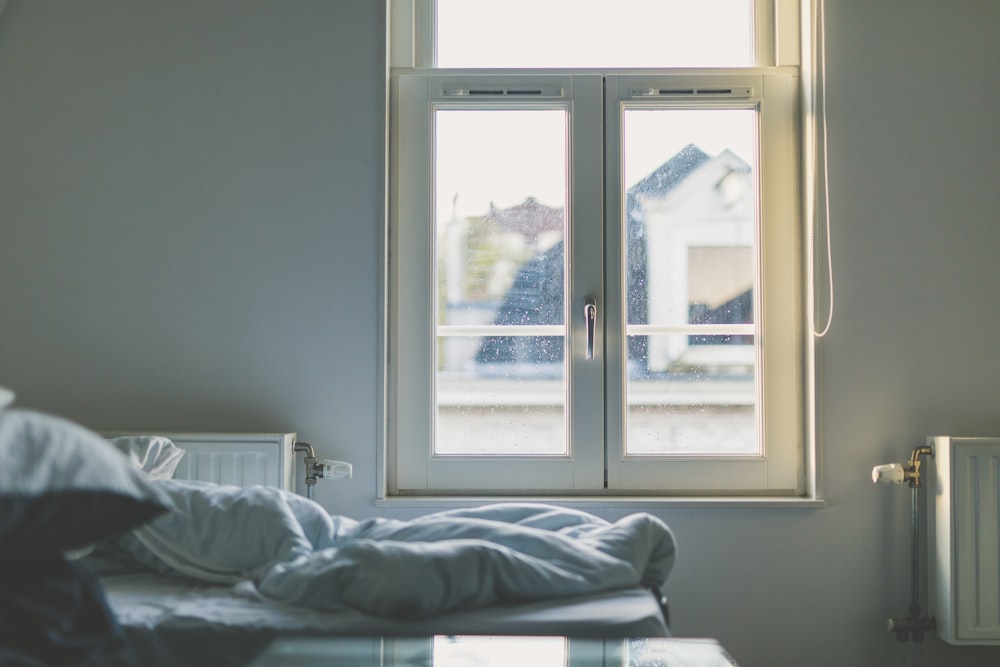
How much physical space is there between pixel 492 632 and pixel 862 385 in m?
1.70

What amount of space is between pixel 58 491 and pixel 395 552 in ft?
1.82

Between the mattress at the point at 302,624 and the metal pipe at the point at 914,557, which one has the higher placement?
the mattress at the point at 302,624

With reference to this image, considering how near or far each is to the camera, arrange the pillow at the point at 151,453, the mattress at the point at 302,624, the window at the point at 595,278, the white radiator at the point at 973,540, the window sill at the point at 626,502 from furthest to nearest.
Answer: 1. the window at the point at 595,278
2. the window sill at the point at 626,502
3. the white radiator at the point at 973,540
4. the pillow at the point at 151,453
5. the mattress at the point at 302,624

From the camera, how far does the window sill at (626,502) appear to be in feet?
9.04

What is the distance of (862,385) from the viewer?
9.19 ft

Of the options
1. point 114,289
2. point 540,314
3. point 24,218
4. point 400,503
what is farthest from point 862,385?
point 24,218

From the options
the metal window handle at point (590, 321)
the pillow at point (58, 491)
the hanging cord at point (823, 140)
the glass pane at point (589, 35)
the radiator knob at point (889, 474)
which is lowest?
the radiator knob at point (889, 474)

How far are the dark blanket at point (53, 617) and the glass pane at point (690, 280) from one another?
1.85 m

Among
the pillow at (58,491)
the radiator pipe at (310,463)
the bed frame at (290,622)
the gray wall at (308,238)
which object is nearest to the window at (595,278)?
the gray wall at (308,238)

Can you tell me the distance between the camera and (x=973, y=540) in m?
2.62

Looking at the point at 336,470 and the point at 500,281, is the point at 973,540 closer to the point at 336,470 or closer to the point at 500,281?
the point at 500,281

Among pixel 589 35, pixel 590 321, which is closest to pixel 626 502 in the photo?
pixel 590 321

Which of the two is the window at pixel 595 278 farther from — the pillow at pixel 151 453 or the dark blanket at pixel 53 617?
the dark blanket at pixel 53 617

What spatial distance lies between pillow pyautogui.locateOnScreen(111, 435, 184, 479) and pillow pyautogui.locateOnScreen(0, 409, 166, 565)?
0.97 metres
